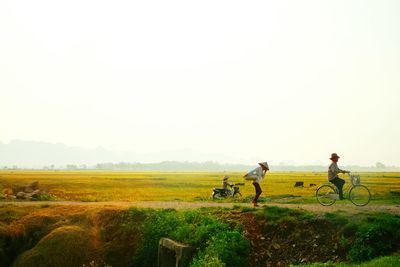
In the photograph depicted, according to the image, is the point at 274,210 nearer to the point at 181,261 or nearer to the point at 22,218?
the point at 181,261

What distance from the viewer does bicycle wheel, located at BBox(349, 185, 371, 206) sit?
24266 mm

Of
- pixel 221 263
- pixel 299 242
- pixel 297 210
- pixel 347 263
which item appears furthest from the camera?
pixel 297 210

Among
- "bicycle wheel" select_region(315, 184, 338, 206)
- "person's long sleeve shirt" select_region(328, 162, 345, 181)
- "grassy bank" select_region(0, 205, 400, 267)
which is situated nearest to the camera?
"grassy bank" select_region(0, 205, 400, 267)

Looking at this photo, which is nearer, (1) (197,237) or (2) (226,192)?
(1) (197,237)

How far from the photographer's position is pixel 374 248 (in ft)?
57.4

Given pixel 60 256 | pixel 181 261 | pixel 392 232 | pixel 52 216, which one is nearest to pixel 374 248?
pixel 392 232

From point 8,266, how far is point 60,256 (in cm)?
344

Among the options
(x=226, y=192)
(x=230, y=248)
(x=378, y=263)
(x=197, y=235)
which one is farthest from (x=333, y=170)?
(x=226, y=192)

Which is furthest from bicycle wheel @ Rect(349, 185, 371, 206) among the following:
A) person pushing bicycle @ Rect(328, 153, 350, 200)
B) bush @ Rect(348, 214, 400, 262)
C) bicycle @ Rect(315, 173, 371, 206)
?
bush @ Rect(348, 214, 400, 262)

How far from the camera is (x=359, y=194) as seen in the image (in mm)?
24453

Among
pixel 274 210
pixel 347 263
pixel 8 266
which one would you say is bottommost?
pixel 8 266

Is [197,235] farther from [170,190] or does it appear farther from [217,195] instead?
[170,190]

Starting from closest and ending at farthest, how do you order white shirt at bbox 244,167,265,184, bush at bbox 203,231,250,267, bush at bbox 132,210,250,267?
bush at bbox 203,231,250,267, bush at bbox 132,210,250,267, white shirt at bbox 244,167,265,184

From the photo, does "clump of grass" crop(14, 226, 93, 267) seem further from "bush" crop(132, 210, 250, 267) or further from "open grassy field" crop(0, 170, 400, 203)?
"open grassy field" crop(0, 170, 400, 203)
